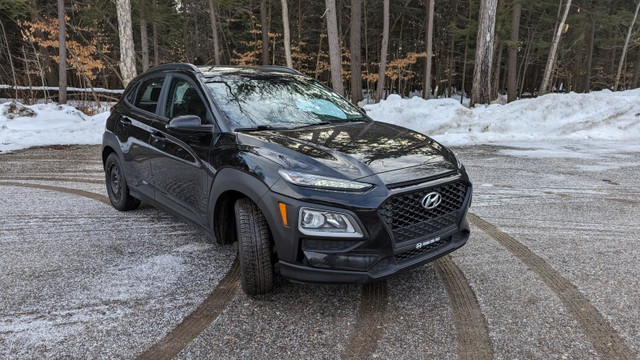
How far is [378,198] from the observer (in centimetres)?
256

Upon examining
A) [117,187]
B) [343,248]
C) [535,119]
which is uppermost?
[535,119]

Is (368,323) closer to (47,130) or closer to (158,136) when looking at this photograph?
(158,136)

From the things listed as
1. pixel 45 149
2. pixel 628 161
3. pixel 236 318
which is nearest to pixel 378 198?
pixel 236 318

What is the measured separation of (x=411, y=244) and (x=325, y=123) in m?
1.53

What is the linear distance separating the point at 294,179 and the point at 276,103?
139 centimetres

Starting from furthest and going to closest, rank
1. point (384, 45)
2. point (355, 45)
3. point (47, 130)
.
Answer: point (384, 45), point (355, 45), point (47, 130)

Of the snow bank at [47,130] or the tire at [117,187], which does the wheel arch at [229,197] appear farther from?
the snow bank at [47,130]

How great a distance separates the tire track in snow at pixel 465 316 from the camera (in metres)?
2.47

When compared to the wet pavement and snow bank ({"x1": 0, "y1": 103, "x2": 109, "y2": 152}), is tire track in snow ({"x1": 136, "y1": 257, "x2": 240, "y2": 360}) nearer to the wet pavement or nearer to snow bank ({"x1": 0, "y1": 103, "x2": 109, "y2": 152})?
the wet pavement

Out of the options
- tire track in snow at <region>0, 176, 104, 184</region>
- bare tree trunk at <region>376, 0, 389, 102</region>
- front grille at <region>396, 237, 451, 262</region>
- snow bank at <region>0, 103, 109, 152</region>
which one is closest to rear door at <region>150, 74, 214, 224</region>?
front grille at <region>396, 237, 451, 262</region>

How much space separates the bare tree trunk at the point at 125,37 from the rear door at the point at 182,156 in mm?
10506

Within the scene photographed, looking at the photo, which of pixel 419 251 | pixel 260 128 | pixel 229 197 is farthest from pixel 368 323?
pixel 260 128

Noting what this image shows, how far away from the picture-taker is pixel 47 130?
1199 centimetres

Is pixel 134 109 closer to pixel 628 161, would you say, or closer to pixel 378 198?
pixel 378 198
